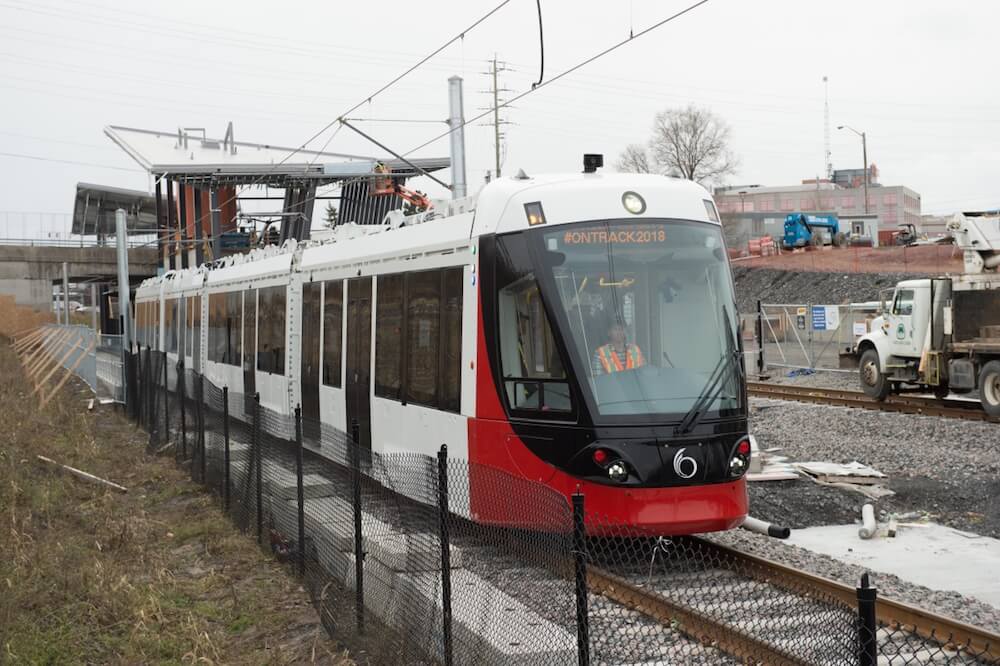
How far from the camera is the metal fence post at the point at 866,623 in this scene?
393 centimetres

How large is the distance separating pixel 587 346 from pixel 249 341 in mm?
11317

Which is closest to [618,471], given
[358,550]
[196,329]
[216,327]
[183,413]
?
[358,550]

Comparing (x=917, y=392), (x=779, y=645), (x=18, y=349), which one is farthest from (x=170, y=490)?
(x=18, y=349)

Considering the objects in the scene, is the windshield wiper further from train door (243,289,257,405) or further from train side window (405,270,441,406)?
train door (243,289,257,405)

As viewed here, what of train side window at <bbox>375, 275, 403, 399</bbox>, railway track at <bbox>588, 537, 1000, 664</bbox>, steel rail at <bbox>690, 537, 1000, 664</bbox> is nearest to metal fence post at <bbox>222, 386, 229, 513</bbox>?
train side window at <bbox>375, 275, 403, 399</bbox>

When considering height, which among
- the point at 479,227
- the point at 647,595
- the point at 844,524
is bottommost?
the point at 844,524

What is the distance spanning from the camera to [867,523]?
1228 cm

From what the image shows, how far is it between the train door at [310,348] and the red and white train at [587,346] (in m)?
3.45

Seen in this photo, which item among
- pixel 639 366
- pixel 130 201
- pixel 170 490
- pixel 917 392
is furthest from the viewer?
pixel 130 201

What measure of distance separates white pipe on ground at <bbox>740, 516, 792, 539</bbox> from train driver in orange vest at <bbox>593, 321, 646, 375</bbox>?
7.30ft

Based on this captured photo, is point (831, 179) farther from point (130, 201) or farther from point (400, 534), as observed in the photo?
point (400, 534)

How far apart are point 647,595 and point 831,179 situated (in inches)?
4982

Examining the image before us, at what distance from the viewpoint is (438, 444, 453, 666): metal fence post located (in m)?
6.10

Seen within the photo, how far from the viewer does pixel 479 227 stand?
33.8 ft
